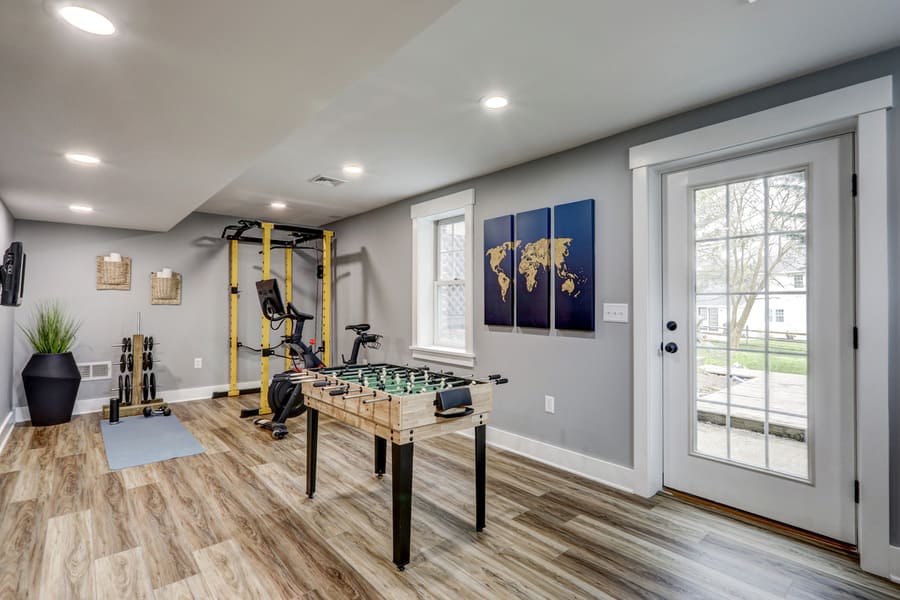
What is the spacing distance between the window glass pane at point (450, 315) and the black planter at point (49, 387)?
3693mm

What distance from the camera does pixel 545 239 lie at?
3.38 meters

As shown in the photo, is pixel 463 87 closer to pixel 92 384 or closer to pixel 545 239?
pixel 545 239

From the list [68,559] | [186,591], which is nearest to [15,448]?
[68,559]

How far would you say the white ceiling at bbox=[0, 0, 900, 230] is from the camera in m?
1.39

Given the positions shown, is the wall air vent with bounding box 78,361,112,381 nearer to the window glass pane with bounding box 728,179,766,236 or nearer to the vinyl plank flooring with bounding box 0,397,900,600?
the vinyl plank flooring with bounding box 0,397,900,600

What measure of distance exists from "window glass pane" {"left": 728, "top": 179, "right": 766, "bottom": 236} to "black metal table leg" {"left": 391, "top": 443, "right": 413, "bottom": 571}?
88.7 inches

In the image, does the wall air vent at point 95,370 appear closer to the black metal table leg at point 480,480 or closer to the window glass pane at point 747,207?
the black metal table leg at point 480,480

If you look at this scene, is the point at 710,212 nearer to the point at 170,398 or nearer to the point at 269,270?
the point at 269,270

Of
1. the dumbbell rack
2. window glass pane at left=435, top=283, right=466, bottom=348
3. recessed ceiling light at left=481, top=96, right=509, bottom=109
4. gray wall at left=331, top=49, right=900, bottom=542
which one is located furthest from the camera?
the dumbbell rack

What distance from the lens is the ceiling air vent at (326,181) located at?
3990 mm

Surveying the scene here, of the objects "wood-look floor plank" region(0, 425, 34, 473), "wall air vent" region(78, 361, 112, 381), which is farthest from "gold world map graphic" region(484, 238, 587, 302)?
"wall air vent" region(78, 361, 112, 381)

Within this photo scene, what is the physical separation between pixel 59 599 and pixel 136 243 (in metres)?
4.48

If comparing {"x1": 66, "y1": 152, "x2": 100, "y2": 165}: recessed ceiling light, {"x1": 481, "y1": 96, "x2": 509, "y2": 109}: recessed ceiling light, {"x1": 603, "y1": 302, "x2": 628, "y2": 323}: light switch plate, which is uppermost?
{"x1": 481, "y1": 96, "x2": 509, "y2": 109}: recessed ceiling light

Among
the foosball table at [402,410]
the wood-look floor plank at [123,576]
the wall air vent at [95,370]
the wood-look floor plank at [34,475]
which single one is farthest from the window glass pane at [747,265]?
the wall air vent at [95,370]
